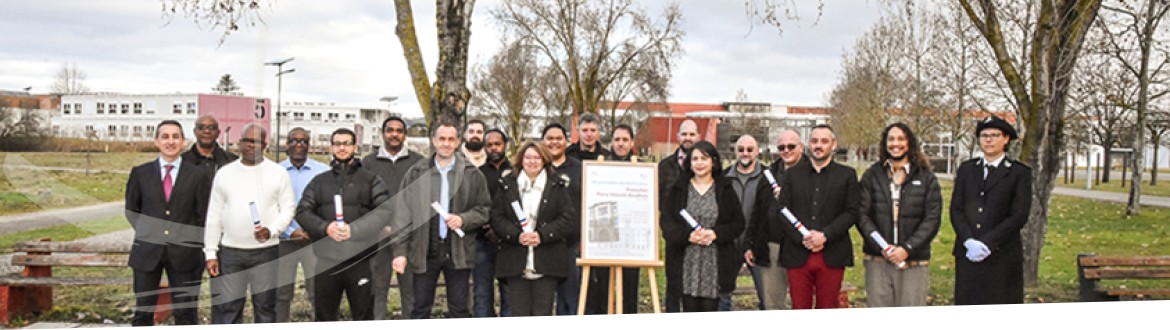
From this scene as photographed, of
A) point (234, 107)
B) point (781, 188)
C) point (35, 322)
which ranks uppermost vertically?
point (234, 107)

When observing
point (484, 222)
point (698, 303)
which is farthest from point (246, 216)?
point (698, 303)

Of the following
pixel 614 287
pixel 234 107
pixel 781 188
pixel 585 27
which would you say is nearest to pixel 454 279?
pixel 614 287

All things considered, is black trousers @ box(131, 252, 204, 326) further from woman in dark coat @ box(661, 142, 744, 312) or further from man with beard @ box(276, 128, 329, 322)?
woman in dark coat @ box(661, 142, 744, 312)

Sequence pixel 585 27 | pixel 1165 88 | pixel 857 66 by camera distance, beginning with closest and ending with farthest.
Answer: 1. pixel 1165 88
2. pixel 857 66
3. pixel 585 27

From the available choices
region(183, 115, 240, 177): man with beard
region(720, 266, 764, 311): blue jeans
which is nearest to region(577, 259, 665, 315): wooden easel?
region(720, 266, 764, 311): blue jeans

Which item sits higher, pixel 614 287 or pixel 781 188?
pixel 781 188

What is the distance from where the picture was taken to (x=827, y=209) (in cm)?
604

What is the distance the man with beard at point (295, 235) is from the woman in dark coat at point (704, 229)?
7.96 feet

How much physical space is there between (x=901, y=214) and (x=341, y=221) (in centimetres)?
372

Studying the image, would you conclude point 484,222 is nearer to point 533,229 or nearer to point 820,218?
point 533,229

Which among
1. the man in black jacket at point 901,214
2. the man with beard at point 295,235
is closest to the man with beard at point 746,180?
the man in black jacket at point 901,214

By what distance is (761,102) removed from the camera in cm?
827

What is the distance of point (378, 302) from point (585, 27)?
52.5ft

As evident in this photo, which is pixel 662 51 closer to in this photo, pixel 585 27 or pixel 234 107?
pixel 585 27
